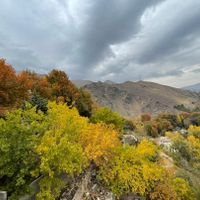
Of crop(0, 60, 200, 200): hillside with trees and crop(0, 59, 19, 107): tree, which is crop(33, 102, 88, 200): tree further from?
crop(0, 59, 19, 107): tree

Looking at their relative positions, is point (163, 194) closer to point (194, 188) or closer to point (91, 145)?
point (194, 188)

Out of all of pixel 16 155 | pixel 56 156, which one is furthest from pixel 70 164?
pixel 16 155

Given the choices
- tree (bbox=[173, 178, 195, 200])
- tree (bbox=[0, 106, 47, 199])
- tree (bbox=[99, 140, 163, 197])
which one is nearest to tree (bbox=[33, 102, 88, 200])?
tree (bbox=[0, 106, 47, 199])

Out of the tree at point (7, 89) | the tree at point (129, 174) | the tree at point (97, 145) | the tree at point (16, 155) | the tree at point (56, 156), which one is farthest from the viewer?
the tree at point (7, 89)

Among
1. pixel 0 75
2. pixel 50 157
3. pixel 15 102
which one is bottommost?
pixel 50 157

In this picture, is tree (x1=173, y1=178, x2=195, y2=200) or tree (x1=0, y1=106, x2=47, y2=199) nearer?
tree (x1=0, y1=106, x2=47, y2=199)

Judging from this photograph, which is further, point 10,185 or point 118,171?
point 118,171

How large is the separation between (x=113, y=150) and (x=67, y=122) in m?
3.77

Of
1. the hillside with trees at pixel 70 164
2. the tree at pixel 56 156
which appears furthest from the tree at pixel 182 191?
the tree at pixel 56 156

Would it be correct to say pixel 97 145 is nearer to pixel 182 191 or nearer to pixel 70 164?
pixel 70 164

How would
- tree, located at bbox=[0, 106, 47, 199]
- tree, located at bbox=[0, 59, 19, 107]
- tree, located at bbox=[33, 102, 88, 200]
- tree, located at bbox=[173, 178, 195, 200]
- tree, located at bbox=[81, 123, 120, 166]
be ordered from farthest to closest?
tree, located at bbox=[0, 59, 19, 107]
tree, located at bbox=[173, 178, 195, 200]
tree, located at bbox=[81, 123, 120, 166]
tree, located at bbox=[33, 102, 88, 200]
tree, located at bbox=[0, 106, 47, 199]

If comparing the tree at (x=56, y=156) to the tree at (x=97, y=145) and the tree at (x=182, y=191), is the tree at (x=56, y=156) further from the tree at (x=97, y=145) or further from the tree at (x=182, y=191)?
the tree at (x=182, y=191)

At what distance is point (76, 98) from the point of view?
3775cm

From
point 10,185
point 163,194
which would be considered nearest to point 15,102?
point 10,185
